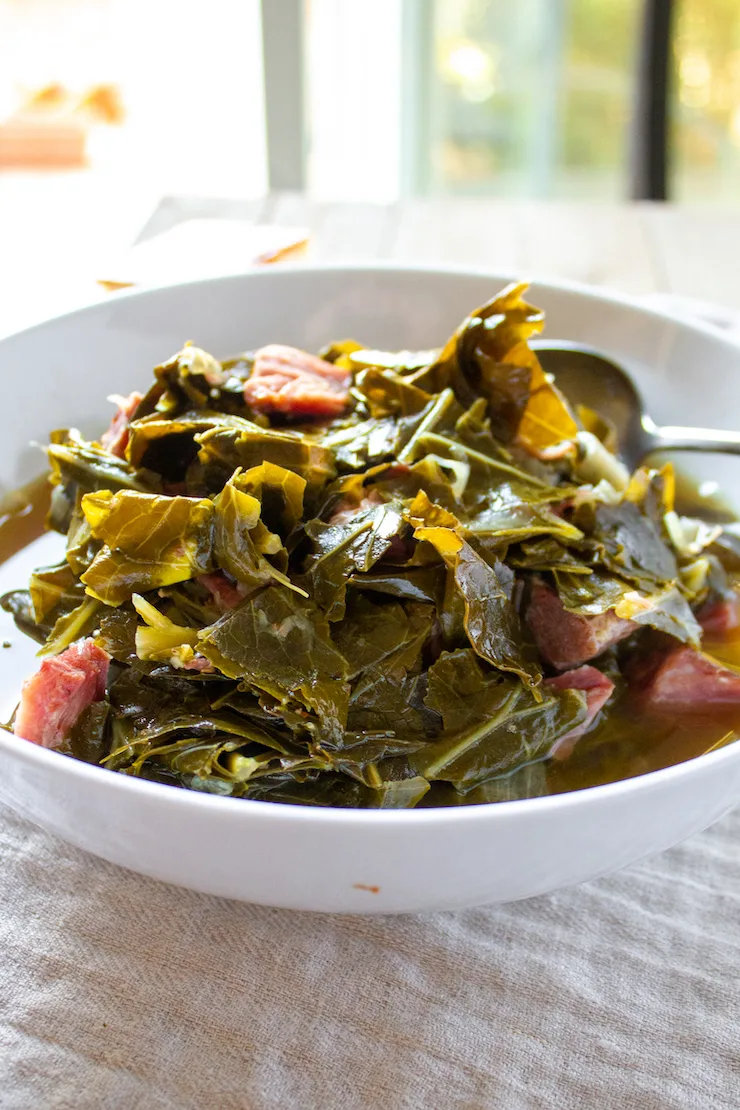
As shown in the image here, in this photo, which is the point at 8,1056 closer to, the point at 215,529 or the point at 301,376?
the point at 215,529

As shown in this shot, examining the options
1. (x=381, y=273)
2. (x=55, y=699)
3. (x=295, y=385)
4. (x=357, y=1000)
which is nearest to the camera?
(x=357, y=1000)

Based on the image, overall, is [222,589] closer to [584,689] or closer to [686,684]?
[584,689]

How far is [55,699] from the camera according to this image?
170cm

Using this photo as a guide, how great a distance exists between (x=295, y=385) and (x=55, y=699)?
2.89 ft

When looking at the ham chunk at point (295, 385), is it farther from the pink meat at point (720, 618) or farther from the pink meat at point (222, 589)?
the pink meat at point (720, 618)

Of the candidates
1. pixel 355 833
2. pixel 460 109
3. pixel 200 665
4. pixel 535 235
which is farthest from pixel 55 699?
pixel 460 109

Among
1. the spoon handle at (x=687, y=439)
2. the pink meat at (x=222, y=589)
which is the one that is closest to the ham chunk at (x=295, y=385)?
the pink meat at (x=222, y=589)

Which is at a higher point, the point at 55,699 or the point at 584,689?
the point at 55,699

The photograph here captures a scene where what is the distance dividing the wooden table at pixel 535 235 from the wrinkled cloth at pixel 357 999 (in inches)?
113

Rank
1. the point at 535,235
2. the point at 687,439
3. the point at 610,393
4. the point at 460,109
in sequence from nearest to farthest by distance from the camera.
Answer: the point at 687,439, the point at 610,393, the point at 535,235, the point at 460,109

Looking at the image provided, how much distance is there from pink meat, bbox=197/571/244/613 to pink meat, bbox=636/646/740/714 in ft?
2.79

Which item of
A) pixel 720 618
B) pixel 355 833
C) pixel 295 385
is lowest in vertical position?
pixel 720 618

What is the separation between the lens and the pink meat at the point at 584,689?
1867 mm

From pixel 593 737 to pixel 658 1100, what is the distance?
65 centimetres
